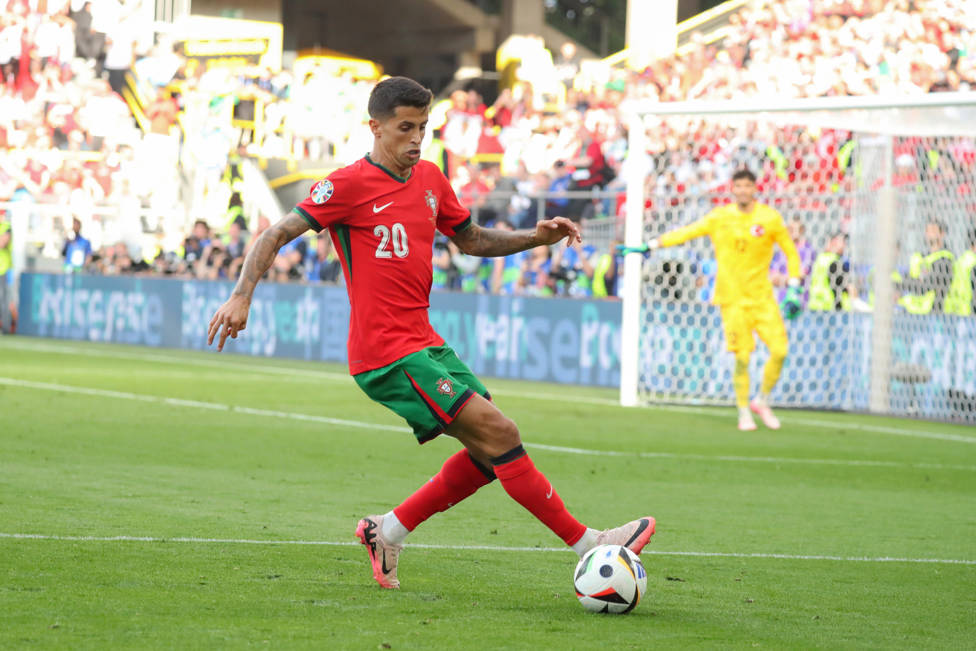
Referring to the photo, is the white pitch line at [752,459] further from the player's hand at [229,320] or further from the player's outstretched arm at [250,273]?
the player's hand at [229,320]

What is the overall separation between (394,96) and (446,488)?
144cm

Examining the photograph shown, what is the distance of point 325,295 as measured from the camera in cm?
2114

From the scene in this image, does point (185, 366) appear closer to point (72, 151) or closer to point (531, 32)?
point (72, 151)

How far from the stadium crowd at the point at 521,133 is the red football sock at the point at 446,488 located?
11046 mm

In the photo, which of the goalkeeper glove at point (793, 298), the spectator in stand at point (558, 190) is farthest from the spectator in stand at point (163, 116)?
the goalkeeper glove at point (793, 298)

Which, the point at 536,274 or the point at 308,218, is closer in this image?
the point at 308,218

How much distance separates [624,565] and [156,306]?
19314mm

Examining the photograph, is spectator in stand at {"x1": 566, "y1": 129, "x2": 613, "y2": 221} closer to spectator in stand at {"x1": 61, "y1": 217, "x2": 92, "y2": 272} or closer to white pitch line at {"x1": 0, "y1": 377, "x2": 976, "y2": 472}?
white pitch line at {"x1": 0, "y1": 377, "x2": 976, "y2": 472}

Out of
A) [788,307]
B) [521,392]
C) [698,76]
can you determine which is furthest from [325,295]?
[788,307]

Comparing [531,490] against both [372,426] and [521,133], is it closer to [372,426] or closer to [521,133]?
[372,426]

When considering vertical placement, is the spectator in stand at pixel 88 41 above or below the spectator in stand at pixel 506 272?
above

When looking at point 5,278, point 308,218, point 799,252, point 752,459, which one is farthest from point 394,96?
point 5,278

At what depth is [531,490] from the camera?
536cm

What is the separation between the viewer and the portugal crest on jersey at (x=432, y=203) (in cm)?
561
